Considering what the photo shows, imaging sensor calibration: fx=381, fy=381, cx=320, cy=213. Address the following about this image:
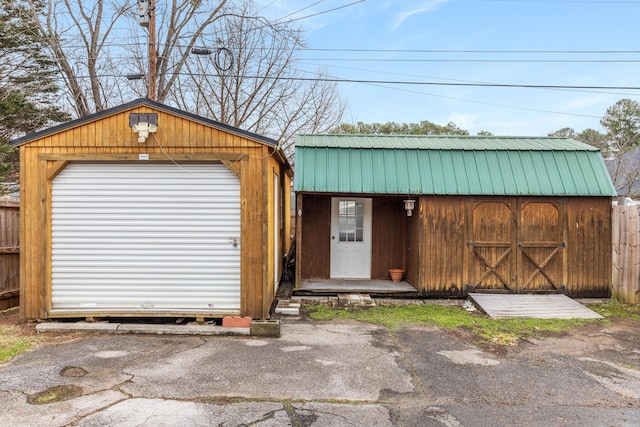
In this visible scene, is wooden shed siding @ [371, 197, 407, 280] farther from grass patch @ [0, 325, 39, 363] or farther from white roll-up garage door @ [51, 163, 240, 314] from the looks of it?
grass patch @ [0, 325, 39, 363]

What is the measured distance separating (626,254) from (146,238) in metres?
8.41

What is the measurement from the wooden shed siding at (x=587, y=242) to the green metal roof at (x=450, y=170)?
31 cm

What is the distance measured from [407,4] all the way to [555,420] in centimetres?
1033

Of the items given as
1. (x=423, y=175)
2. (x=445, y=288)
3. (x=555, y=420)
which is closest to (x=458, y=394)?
(x=555, y=420)

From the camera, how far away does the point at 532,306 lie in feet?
21.9

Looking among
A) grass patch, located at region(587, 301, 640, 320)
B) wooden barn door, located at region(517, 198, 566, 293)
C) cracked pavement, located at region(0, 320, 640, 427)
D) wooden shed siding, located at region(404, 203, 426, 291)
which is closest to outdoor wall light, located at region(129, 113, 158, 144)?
cracked pavement, located at region(0, 320, 640, 427)

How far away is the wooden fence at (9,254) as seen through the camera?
634 cm

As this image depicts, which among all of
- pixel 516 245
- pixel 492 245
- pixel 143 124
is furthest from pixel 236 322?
pixel 516 245

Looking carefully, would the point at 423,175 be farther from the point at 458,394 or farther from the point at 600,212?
the point at 458,394

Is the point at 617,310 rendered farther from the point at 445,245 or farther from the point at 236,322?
the point at 236,322

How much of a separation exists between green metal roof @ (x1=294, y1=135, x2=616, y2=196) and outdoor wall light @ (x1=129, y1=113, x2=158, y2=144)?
2656mm

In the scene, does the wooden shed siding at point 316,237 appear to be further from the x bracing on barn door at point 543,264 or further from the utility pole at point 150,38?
the utility pole at point 150,38

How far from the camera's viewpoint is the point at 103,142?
5648 millimetres

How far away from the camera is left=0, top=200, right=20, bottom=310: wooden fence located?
6.34m
